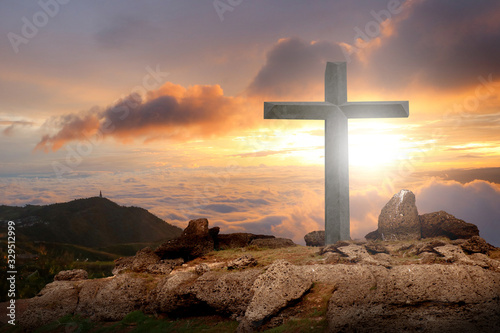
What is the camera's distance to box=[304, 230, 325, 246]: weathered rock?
1786 cm

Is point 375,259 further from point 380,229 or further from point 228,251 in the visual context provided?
point 228,251

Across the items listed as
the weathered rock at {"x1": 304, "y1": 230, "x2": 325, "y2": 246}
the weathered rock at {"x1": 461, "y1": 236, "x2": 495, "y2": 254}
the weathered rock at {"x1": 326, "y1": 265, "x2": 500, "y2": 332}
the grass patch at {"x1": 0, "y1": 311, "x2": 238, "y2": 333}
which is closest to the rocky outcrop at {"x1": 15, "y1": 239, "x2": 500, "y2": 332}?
the weathered rock at {"x1": 326, "y1": 265, "x2": 500, "y2": 332}

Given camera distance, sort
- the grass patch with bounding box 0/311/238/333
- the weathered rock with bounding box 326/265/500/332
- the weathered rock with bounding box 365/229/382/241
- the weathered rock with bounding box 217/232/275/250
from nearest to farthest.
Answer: the weathered rock with bounding box 326/265/500/332
the grass patch with bounding box 0/311/238/333
the weathered rock with bounding box 365/229/382/241
the weathered rock with bounding box 217/232/275/250

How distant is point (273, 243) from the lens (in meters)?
17.3

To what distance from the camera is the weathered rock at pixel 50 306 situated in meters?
13.0

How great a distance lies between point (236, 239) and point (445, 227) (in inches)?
358

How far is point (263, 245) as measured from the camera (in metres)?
17.2

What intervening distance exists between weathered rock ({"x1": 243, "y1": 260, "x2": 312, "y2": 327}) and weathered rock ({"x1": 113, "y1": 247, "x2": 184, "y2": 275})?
5.58m

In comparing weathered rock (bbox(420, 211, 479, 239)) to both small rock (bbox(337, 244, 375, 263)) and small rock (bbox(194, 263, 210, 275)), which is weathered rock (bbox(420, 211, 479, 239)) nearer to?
small rock (bbox(337, 244, 375, 263))

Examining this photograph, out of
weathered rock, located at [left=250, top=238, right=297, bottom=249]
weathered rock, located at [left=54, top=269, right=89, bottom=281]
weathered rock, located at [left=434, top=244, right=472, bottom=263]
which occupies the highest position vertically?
weathered rock, located at [left=434, top=244, right=472, bottom=263]

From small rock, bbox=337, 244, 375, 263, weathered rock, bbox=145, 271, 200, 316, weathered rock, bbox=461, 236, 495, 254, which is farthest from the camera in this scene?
weathered rock, bbox=461, 236, 495, 254

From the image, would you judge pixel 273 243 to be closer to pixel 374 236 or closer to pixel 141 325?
pixel 374 236

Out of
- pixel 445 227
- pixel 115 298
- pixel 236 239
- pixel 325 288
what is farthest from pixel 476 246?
pixel 115 298

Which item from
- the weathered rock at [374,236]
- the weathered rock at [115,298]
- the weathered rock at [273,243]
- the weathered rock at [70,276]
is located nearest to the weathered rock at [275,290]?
the weathered rock at [115,298]
